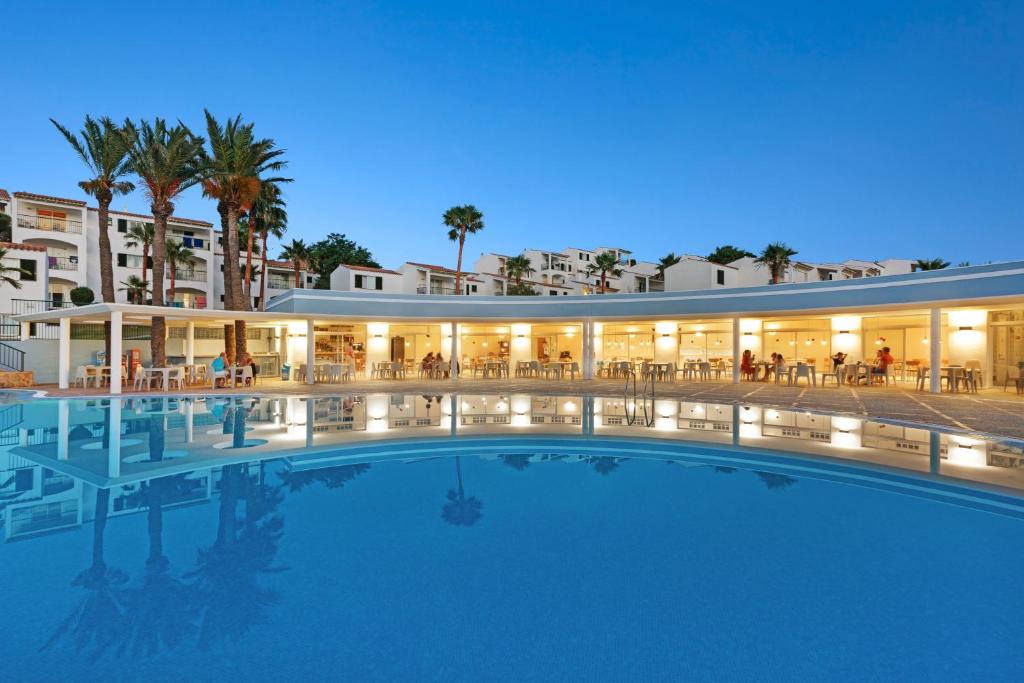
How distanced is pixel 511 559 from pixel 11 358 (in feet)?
77.7

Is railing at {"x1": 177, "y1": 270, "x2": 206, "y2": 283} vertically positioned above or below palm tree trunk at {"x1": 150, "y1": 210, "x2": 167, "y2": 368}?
above

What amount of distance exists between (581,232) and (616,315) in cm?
6744

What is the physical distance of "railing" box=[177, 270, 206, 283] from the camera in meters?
37.2

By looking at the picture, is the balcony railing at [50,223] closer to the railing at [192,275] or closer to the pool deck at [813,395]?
the railing at [192,275]

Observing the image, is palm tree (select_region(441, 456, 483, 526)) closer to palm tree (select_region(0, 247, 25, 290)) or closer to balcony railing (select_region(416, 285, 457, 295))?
palm tree (select_region(0, 247, 25, 290))

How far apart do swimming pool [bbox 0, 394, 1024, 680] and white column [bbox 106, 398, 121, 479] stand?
0.23ft

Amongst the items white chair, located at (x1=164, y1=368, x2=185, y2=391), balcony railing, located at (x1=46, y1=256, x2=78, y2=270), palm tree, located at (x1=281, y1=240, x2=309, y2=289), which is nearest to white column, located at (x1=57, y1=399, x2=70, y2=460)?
white chair, located at (x1=164, y1=368, x2=185, y2=391)

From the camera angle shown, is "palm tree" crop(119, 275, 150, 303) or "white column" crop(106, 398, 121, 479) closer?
"white column" crop(106, 398, 121, 479)

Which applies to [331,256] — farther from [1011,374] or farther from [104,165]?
[1011,374]

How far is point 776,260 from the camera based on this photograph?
37.4 metres

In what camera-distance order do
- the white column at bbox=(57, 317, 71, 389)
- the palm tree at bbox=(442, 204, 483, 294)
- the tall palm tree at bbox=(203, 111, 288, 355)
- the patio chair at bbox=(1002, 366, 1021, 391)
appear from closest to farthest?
the white column at bbox=(57, 317, 71, 389) < the patio chair at bbox=(1002, 366, 1021, 391) < the tall palm tree at bbox=(203, 111, 288, 355) < the palm tree at bbox=(442, 204, 483, 294)

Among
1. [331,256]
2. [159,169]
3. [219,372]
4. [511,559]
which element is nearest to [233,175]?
[159,169]

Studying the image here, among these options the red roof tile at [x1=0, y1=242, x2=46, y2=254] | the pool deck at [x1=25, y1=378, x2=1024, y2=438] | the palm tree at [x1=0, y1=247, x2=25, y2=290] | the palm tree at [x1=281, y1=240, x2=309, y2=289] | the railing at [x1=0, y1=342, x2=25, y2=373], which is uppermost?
the palm tree at [x1=281, y1=240, x2=309, y2=289]

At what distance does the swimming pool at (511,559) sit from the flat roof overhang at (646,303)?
9.31 metres
